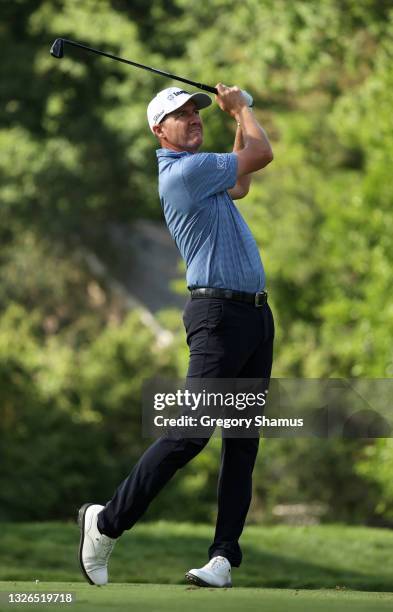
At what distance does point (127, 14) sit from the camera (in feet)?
104

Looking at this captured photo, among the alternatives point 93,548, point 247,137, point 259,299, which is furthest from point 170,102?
point 93,548

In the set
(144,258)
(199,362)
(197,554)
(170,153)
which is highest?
(144,258)

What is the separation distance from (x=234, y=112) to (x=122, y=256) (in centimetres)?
3529

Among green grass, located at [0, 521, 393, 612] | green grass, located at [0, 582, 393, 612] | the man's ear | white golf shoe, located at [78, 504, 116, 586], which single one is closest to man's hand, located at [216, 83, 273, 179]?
the man's ear

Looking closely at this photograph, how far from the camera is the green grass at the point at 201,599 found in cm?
498

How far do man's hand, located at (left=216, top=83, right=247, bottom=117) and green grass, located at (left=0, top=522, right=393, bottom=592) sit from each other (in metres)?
3.85

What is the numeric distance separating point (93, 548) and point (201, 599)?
792 millimetres

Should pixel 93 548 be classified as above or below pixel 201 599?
above

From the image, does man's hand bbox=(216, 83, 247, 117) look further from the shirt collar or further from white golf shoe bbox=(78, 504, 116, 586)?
white golf shoe bbox=(78, 504, 116, 586)

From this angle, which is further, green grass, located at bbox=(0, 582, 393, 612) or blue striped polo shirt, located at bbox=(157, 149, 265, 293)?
blue striped polo shirt, located at bbox=(157, 149, 265, 293)

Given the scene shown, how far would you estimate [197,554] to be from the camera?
1084cm

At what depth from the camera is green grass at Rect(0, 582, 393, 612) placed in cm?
498

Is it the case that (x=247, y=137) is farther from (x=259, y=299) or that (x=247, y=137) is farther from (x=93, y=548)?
(x=93, y=548)

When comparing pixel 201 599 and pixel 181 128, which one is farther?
pixel 181 128
